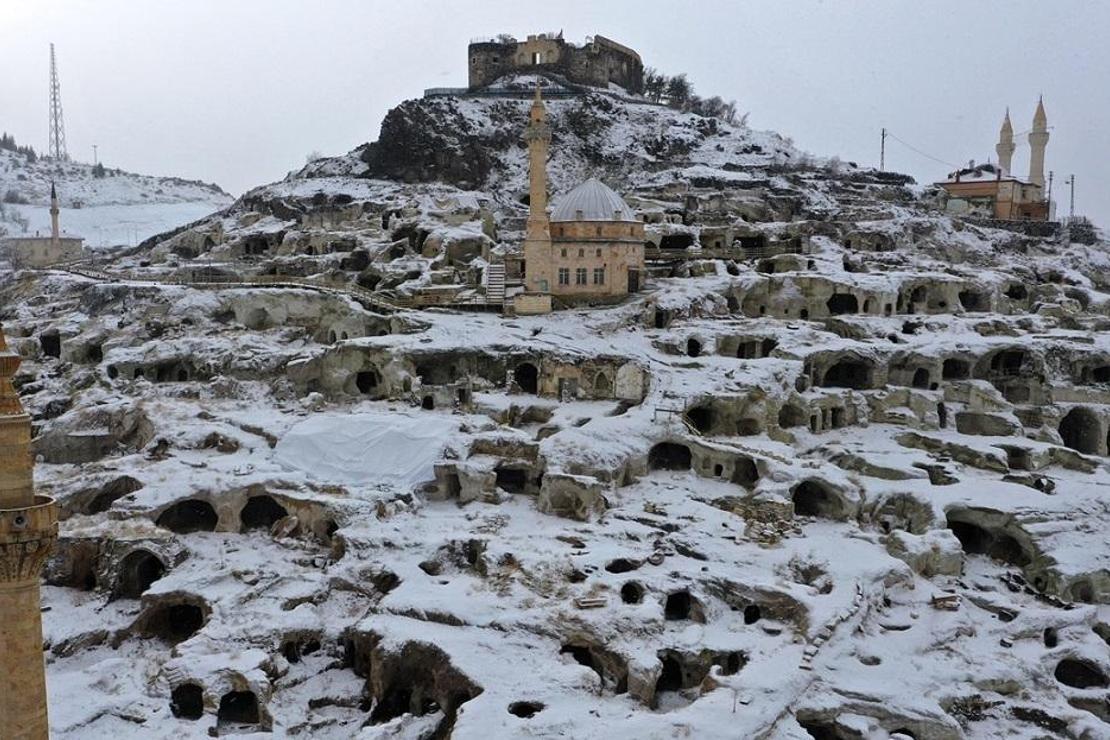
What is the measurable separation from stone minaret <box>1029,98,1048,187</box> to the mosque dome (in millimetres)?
50887

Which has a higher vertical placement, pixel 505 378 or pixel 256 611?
pixel 505 378

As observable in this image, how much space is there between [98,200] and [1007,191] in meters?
141

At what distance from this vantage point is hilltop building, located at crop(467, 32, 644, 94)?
9288 cm

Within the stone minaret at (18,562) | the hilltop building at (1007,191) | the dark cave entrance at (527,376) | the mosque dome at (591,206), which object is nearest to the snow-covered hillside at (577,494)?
the dark cave entrance at (527,376)

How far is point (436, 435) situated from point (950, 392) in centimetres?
2402

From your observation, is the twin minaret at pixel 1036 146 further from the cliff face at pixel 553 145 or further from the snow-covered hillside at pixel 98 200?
the snow-covered hillside at pixel 98 200

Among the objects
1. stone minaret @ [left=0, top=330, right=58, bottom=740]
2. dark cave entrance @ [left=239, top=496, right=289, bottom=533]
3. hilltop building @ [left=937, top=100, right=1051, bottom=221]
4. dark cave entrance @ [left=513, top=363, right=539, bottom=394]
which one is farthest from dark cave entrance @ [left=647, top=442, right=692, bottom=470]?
hilltop building @ [left=937, top=100, right=1051, bottom=221]

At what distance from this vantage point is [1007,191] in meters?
78.8

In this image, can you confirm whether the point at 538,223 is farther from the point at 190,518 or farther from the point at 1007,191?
the point at 1007,191

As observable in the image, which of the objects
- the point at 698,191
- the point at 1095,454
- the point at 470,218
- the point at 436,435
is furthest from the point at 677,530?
the point at 698,191

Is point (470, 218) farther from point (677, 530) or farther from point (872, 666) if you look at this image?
point (872, 666)

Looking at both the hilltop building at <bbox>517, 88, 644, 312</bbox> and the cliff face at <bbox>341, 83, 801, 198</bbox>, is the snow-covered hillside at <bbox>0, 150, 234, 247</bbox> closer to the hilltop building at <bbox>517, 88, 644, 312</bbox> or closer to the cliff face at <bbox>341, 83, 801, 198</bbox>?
the cliff face at <bbox>341, 83, 801, 198</bbox>

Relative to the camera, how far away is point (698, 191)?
238 feet

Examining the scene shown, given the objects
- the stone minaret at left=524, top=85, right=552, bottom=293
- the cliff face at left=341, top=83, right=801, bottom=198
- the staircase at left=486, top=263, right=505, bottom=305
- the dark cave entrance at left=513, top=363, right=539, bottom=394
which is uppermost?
the cliff face at left=341, top=83, right=801, bottom=198
